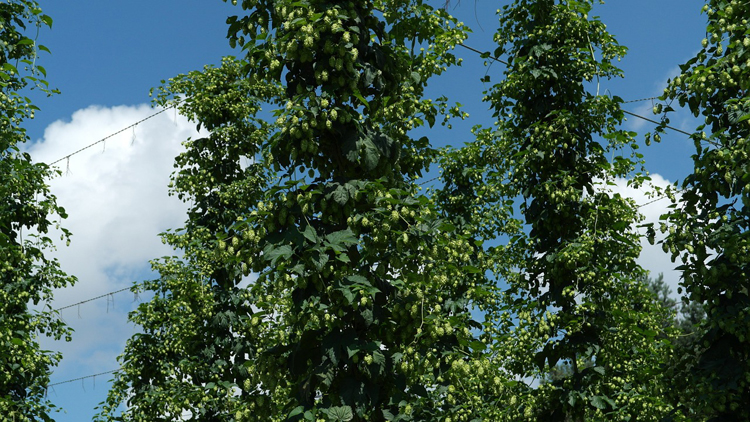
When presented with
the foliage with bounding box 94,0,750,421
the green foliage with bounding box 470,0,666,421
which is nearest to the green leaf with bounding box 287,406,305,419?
the foliage with bounding box 94,0,750,421

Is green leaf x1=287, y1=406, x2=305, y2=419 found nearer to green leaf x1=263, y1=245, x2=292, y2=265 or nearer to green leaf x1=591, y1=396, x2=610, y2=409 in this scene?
green leaf x1=263, y1=245, x2=292, y2=265

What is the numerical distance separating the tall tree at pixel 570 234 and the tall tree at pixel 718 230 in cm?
150

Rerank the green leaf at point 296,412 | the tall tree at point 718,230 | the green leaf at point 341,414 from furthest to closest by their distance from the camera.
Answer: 1. the tall tree at point 718,230
2. the green leaf at point 296,412
3. the green leaf at point 341,414

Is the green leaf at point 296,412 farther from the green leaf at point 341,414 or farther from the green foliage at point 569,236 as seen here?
the green foliage at point 569,236

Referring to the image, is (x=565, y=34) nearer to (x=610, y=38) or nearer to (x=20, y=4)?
(x=610, y=38)

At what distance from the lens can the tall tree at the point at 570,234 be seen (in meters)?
10.9

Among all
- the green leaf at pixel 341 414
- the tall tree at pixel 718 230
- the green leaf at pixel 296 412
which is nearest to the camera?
the green leaf at pixel 341 414

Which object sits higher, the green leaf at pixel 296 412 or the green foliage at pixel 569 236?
the green foliage at pixel 569 236

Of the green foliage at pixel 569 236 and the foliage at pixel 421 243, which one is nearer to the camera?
the foliage at pixel 421 243

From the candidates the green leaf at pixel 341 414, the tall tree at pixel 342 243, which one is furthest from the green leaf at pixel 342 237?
the green leaf at pixel 341 414

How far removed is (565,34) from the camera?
12.2 metres

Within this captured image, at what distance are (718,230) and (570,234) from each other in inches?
140

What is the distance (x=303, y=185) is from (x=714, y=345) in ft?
19.0

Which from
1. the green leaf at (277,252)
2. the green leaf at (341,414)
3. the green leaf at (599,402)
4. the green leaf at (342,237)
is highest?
the green leaf at (342,237)
